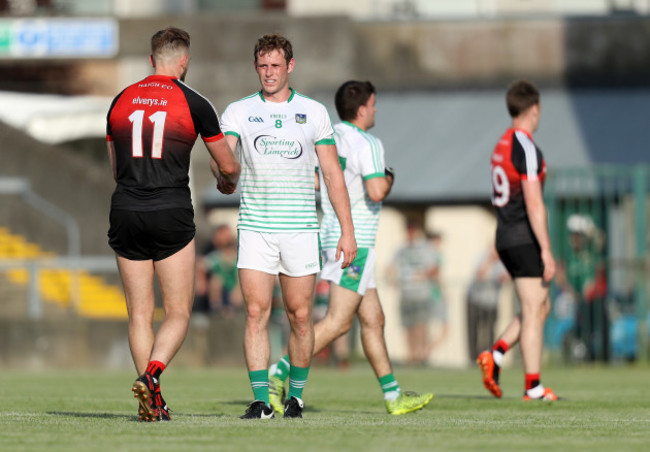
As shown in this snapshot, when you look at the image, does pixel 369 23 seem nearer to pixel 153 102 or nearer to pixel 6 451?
pixel 153 102

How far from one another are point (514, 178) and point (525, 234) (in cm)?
43

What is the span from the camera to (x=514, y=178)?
11.5 metres

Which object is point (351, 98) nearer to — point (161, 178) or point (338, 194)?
point (338, 194)

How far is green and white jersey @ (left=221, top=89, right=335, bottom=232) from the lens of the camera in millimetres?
8914

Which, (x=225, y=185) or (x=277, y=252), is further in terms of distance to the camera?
(x=277, y=252)

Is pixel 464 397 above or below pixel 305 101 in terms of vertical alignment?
below

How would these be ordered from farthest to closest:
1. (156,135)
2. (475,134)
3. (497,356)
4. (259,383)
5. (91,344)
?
(475,134) → (91,344) → (497,356) → (259,383) → (156,135)

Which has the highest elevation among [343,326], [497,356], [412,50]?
[412,50]

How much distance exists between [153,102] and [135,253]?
0.88 metres

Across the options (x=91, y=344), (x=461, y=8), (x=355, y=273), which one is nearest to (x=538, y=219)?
(x=355, y=273)

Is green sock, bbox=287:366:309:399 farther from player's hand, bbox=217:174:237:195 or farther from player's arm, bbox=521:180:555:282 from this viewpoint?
player's arm, bbox=521:180:555:282

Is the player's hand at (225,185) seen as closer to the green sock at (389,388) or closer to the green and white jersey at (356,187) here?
the green and white jersey at (356,187)

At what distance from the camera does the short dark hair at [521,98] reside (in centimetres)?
1164

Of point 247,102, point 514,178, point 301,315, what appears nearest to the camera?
point 247,102
